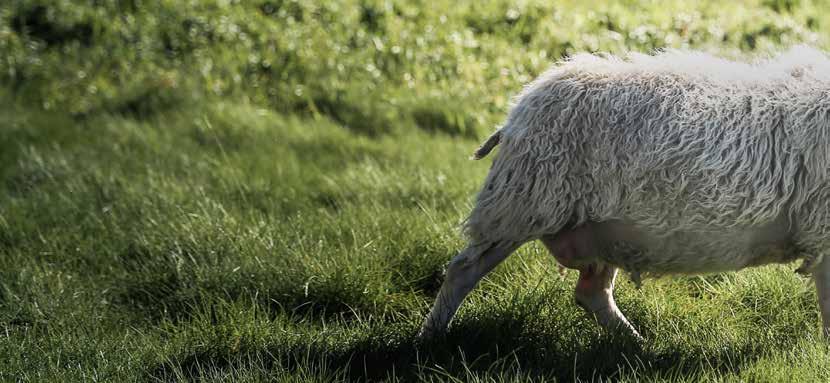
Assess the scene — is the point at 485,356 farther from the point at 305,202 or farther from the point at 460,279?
the point at 305,202

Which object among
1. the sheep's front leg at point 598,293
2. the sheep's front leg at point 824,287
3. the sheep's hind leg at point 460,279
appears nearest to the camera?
the sheep's front leg at point 824,287

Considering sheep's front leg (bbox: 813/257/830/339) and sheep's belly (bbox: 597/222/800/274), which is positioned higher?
sheep's belly (bbox: 597/222/800/274)

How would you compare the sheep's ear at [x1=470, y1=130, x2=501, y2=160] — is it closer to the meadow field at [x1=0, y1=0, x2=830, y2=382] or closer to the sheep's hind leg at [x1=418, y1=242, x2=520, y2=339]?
the sheep's hind leg at [x1=418, y1=242, x2=520, y2=339]

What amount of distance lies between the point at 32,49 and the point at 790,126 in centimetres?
640

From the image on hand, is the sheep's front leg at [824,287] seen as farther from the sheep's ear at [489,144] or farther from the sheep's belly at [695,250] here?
the sheep's ear at [489,144]

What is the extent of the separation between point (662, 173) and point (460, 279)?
824 mm

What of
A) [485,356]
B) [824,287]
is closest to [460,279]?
[485,356]

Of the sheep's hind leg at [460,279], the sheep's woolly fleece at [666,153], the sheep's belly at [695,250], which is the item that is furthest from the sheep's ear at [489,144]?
the sheep's belly at [695,250]

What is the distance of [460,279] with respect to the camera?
393 cm

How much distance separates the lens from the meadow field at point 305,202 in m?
3.76

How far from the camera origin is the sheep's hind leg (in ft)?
12.8

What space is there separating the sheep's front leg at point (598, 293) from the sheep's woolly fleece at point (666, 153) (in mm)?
388

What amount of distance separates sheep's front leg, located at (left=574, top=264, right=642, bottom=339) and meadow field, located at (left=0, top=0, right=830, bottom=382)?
64mm

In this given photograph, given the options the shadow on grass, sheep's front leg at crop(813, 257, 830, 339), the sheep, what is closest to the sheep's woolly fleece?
the sheep
